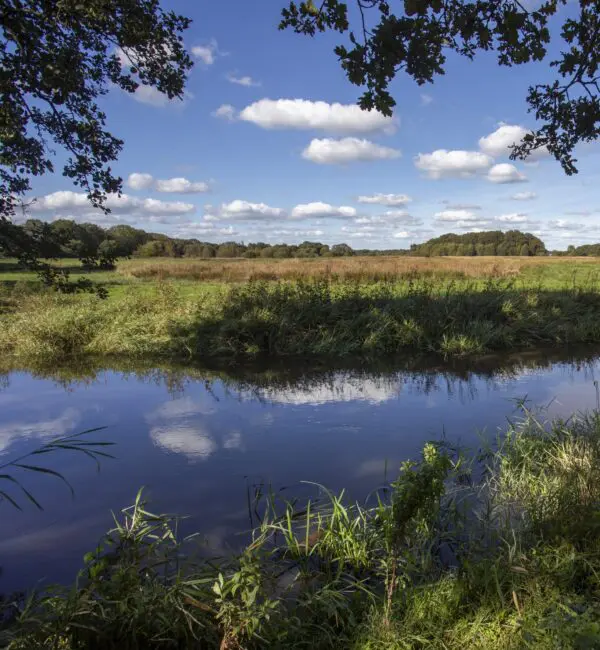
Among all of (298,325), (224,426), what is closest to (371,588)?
(224,426)

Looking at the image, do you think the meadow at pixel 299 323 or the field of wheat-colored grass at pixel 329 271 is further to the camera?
the field of wheat-colored grass at pixel 329 271

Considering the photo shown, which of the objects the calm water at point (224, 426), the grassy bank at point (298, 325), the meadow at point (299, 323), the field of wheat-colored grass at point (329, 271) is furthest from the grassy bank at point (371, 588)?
the field of wheat-colored grass at point (329, 271)

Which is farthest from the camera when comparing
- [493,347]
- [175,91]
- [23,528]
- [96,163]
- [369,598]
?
[493,347]

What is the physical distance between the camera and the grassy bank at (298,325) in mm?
14109

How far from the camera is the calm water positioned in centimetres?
510

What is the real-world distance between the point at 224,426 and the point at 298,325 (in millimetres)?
6914

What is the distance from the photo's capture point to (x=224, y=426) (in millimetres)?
8117

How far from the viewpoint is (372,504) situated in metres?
5.19

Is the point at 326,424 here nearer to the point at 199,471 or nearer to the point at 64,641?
the point at 199,471

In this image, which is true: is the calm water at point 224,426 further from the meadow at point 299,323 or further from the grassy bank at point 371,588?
the meadow at point 299,323

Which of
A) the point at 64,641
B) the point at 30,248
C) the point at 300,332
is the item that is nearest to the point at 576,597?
the point at 64,641

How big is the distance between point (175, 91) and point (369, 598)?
26.9ft

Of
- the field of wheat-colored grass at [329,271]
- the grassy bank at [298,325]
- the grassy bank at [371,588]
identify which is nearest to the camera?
the grassy bank at [371,588]

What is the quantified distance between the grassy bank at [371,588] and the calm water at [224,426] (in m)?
0.88
